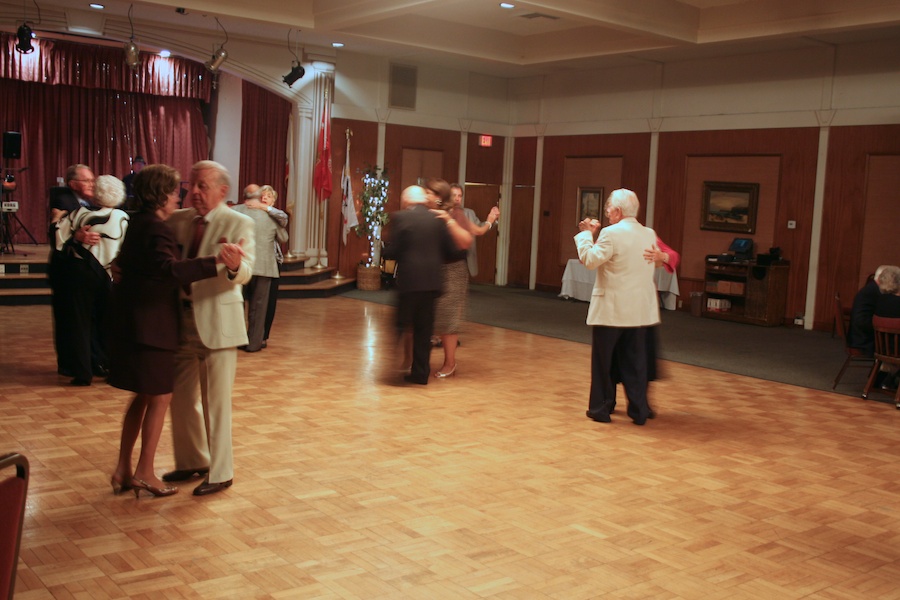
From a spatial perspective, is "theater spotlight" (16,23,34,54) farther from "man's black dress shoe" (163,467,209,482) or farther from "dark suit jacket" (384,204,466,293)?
"man's black dress shoe" (163,467,209,482)

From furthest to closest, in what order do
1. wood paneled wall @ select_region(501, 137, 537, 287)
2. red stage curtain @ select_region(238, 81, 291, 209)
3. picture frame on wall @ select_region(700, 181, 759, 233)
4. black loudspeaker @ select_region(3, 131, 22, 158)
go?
wood paneled wall @ select_region(501, 137, 537, 287)
red stage curtain @ select_region(238, 81, 291, 209)
black loudspeaker @ select_region(3, 131, 22, 158)
picture frame on wall @ select_region(700, 181, 759, 233)

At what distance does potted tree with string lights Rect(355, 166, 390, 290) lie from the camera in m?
13.2

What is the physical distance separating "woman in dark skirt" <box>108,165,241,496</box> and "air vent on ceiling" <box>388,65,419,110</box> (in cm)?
1054

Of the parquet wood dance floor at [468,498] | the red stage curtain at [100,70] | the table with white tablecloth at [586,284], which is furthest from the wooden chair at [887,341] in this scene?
the red stage curtain at [100,70]

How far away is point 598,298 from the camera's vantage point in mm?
5664

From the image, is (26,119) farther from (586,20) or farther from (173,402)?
(173,402)

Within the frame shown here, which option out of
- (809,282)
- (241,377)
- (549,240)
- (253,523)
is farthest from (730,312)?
(253,523)

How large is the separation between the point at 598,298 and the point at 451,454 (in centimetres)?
151

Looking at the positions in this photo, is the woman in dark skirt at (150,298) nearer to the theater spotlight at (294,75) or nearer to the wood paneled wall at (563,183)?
the theater spotlight at (294,75)

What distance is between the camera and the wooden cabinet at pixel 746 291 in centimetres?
1148

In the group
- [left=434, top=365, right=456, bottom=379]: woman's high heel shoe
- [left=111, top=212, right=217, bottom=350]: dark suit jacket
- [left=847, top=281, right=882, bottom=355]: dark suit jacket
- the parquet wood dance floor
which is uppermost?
[left=111, top=212, right=217, bottom=350]: dark suit jacket

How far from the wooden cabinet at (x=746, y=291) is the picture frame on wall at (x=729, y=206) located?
583 mm

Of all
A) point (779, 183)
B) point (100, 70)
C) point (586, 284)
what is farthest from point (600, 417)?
point (100, 70)

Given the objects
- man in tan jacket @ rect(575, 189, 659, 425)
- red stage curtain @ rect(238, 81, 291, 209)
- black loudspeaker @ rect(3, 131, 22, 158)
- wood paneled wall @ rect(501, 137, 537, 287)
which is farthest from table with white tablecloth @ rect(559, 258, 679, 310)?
black loudspeaker @ rect(3, 131, 22, 158)
